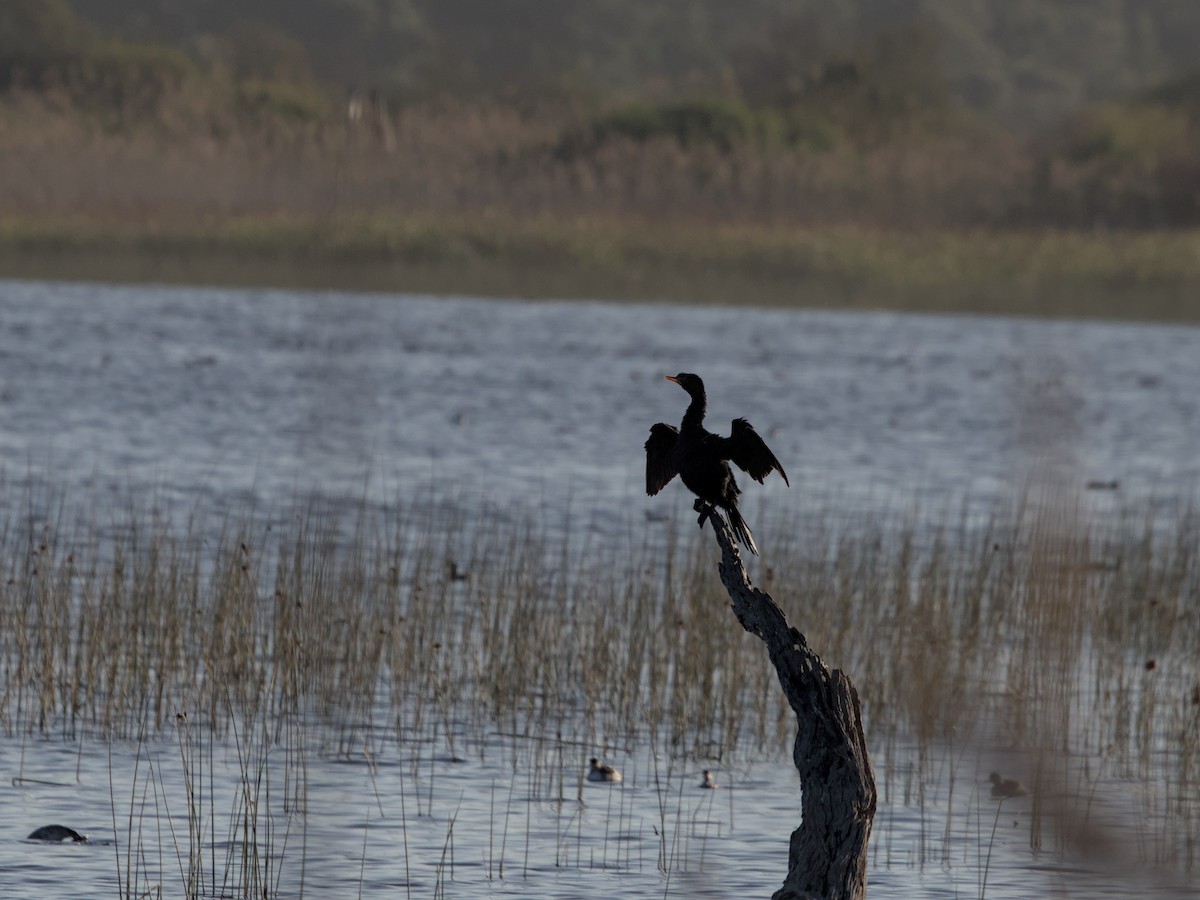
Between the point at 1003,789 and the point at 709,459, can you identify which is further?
the point at 1003,789

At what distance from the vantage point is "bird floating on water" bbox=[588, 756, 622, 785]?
899 cm

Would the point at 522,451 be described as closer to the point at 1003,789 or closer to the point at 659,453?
the point at 1003,789

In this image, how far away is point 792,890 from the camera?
589 cm

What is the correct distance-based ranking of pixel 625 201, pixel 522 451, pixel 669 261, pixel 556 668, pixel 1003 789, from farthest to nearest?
pixel 669 261 < pixel 625 201 < pixel 522 451 < pixel 556 668 < pixel 1003 789

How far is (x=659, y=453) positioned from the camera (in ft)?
21.5

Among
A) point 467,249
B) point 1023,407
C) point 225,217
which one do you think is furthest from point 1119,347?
point 1023,407

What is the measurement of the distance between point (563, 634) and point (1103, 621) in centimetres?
348

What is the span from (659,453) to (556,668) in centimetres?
409

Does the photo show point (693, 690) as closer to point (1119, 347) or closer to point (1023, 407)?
point (1023, 407)

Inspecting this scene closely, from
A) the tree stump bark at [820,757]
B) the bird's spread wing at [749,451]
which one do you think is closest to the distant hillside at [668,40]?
the bird's spread wing at [749,451]

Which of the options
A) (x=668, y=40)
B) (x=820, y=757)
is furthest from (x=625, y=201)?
(x=820, y=757)

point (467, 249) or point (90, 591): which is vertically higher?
point (467, 249)

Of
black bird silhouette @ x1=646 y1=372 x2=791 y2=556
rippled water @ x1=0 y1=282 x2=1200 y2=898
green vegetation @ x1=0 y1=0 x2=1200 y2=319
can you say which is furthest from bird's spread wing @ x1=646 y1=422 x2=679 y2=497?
green vegetation @ x1=0 y1=0 x2=1200 y2=319

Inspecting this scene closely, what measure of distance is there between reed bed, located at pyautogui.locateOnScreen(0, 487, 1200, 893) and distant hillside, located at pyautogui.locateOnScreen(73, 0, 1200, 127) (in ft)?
9.66
